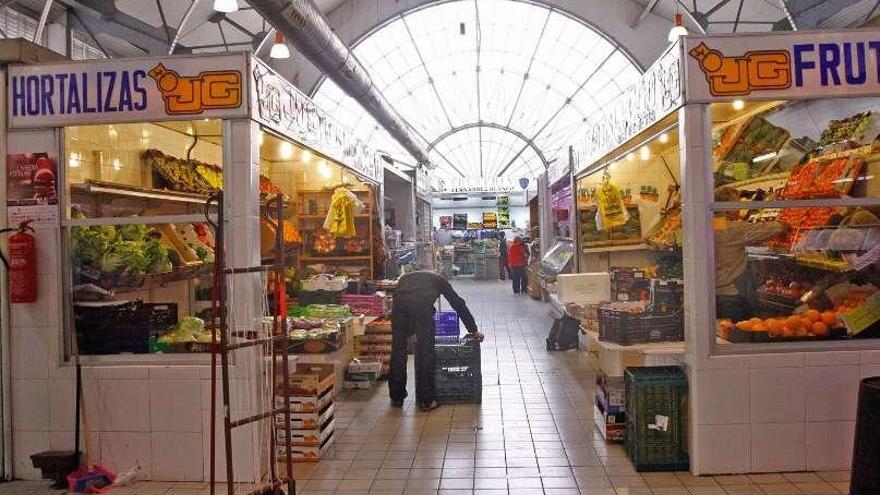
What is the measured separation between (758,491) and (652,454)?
697mm

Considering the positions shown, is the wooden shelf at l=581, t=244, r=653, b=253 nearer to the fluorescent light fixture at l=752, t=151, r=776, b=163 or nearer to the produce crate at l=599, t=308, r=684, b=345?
the fluorescent light fixture at l=752, t=151, r=776, b=163

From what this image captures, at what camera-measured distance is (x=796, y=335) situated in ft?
15.3

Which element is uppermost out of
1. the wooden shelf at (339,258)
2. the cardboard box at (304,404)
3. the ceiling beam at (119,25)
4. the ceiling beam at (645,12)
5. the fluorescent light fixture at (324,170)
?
the ceiling beam at (645,12)

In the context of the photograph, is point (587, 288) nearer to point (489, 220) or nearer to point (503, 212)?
point (503, 212)

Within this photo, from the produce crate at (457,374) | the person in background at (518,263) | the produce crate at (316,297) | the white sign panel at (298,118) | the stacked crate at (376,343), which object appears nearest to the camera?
the white sign panel at (298,118)

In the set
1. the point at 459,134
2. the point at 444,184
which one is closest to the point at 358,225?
the point at 444,184

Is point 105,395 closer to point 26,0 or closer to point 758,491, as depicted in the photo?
point 758,491

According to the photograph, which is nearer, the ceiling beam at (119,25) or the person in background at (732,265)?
the person in background at (732,265)

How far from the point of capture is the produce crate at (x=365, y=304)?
27.3 feet

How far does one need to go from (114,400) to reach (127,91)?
2172 millimetres

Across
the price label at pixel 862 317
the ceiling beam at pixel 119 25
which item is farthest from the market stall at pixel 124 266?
the ceiling beam at pixel 119 25

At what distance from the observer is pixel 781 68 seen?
4551 millimetres

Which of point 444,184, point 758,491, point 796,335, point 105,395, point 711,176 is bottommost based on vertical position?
point 758,491

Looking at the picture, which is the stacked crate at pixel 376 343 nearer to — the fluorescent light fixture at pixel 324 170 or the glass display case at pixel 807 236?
the fluorescent light fixture at pixel 324 170
